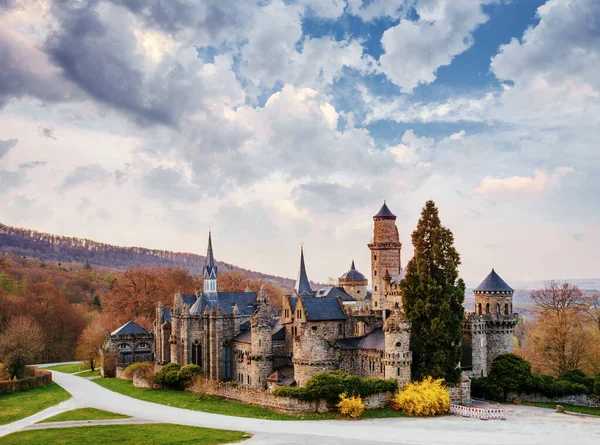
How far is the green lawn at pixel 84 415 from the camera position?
130 ft

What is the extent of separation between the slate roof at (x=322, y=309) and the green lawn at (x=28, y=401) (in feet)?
71.5

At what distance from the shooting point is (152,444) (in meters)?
32.2

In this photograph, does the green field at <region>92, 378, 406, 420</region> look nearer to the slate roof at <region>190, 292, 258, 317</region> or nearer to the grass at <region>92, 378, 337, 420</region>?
the grass at <region>92, 378, 337, 420</region>

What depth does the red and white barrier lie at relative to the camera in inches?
1531

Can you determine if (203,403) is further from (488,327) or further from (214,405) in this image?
(488,327)

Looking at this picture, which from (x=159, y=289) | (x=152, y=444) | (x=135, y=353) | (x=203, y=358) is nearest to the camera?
(x=152, y=444)

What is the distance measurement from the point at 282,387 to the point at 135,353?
95.4 feet

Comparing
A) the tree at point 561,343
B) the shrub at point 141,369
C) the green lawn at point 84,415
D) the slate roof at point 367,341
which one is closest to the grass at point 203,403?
the shrub at point 141,369

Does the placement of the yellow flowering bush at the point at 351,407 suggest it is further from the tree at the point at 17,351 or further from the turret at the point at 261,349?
the tree at the point at 17,351

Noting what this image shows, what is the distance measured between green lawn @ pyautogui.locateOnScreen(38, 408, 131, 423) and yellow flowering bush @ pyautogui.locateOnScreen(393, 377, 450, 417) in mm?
19419

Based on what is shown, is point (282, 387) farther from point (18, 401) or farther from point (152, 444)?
point (18, 401)

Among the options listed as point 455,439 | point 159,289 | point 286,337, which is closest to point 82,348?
point 159,289

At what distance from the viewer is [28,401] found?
47031 mm

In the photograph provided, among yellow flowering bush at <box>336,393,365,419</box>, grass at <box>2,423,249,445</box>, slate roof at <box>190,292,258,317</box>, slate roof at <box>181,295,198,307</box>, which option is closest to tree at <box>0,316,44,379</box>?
slate roof at <box>181,295,198,307</box>
